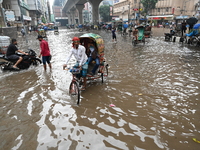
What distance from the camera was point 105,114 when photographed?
3.88m

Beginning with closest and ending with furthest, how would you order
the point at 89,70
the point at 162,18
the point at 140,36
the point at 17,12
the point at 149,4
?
1. the point at 89,70
2. the point at 140,36
3. the point at 17,12
4. the point at 162,18
5. the point at 149,4

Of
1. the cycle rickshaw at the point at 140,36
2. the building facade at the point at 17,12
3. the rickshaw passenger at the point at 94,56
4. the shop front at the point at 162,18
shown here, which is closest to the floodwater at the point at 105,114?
the rickshaw passenger at the point at 94,56

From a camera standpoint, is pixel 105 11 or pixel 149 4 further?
pixel 105 11

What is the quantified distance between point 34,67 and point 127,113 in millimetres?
6341

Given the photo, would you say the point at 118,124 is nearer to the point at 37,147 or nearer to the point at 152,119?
the point at 152,119

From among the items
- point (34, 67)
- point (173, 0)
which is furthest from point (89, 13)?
point (34, 67)

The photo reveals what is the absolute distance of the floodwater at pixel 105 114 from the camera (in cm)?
297

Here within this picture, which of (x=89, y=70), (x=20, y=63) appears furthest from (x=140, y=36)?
(x=20, y=63)

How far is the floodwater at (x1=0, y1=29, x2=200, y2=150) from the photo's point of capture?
9.75 ft

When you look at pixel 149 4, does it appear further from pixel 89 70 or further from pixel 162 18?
pixel 89 70

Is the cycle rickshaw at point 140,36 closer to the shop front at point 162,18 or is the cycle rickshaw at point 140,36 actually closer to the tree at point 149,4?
the shop front at point 162,18

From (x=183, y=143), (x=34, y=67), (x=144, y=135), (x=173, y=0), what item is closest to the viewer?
(x=183, y=143)

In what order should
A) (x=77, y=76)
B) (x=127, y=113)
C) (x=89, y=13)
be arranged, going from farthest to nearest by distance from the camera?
1. (x=89, y=13)
2. (x=77, y=76)
3. (x=127, y=113)

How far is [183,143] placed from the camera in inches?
112
